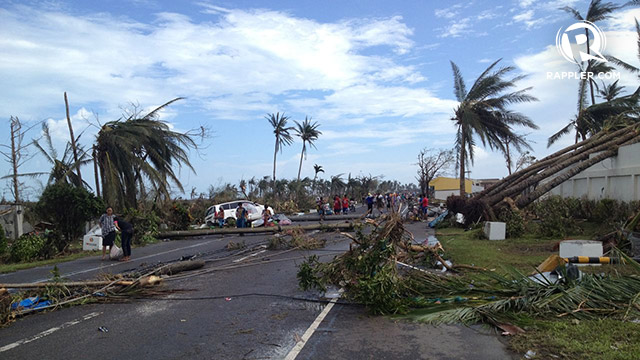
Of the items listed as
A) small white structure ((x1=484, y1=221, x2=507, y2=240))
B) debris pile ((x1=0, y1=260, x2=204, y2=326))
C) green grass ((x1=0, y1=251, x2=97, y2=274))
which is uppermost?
small white structure ((x1=484, y1=221, x2=507, y2=240))

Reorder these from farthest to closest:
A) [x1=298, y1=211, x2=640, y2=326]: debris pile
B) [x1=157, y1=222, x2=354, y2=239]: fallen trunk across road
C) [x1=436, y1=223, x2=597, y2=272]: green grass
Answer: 1. [x1=157, y1=222, x2=354, y2=239]: fallen trunk across road
2. [x1=436, y1=223, x2=597, y2=272]: green grass
3. [x1=298, y1=211, x2=640, y2=326]: debris pile

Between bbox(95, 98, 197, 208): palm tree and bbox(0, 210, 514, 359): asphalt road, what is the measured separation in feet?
46.2

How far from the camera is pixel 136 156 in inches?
882

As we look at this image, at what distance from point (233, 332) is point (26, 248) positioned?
12224mm

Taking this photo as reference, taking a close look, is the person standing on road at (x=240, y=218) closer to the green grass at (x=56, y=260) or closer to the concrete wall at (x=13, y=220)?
the green grass at (x=56, y=260)

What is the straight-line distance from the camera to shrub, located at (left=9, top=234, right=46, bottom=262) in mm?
15094

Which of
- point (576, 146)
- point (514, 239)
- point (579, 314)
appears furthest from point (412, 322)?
point (576, 146)

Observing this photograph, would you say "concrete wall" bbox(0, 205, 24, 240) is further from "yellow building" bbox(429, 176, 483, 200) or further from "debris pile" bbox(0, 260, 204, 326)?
"yellow building" bbox(429, 176, 483, 200)

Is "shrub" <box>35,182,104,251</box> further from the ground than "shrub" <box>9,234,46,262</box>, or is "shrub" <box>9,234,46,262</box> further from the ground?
"shrub" <box>35,182,104,251</box>

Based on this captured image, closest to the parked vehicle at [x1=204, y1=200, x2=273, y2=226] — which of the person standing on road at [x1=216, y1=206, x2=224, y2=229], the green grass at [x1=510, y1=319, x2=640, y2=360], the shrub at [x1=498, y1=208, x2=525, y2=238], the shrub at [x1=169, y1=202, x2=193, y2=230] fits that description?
the person standing on road at [x1=216, y1=206, x2=224, y2=229]

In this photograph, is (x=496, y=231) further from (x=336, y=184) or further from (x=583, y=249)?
(x=336, y=184)

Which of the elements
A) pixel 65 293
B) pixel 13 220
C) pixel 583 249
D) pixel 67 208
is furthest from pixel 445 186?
pixel 65 293

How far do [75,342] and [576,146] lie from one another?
20484 millimetres

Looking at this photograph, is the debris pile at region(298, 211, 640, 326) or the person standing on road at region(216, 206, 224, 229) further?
the person standing on road at region(216, 206, 224, 229)
